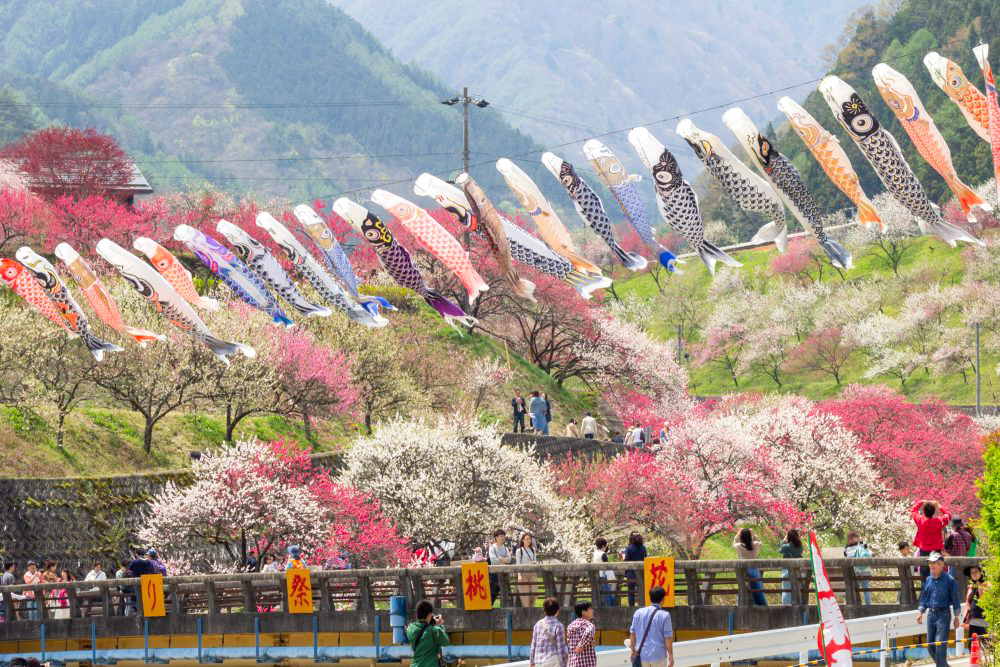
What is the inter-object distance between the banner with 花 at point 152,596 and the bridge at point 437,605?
0.18 m

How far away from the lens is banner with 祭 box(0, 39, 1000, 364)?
90.7ft

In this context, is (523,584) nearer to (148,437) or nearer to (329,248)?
(329,248)

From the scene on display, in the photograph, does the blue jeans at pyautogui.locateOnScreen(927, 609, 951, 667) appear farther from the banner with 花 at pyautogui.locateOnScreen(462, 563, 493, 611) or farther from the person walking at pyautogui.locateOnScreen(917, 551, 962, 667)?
the banner with 花 at pyautogui.locateOnScreen(462, 563, 493, 611)

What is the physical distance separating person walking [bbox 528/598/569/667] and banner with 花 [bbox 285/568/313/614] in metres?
9.43

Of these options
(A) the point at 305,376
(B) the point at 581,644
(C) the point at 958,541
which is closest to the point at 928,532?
(C) the point at 958,541

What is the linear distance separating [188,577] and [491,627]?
5.58 meters

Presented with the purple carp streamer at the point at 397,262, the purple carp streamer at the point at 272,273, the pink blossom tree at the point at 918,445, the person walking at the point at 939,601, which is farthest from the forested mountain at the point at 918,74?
the person walking at the point at 939,601

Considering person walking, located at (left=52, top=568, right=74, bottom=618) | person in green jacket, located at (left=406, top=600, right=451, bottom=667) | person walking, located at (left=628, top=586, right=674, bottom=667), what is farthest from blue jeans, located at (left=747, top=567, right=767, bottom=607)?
person walking, located at (left=52, top=568, right=74, bottom=618)

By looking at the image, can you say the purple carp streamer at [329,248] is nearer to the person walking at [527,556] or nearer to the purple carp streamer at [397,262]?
the purple carp streamer at [397,262]

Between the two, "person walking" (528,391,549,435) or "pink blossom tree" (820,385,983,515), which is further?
"pink blossom tree" (820,385,983,515)

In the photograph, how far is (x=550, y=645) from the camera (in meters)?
14.0

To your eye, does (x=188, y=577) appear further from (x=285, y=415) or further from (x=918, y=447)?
(x=918, y=447)

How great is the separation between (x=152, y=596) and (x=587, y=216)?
40.7ft

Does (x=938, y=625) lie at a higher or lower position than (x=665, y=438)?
lower
